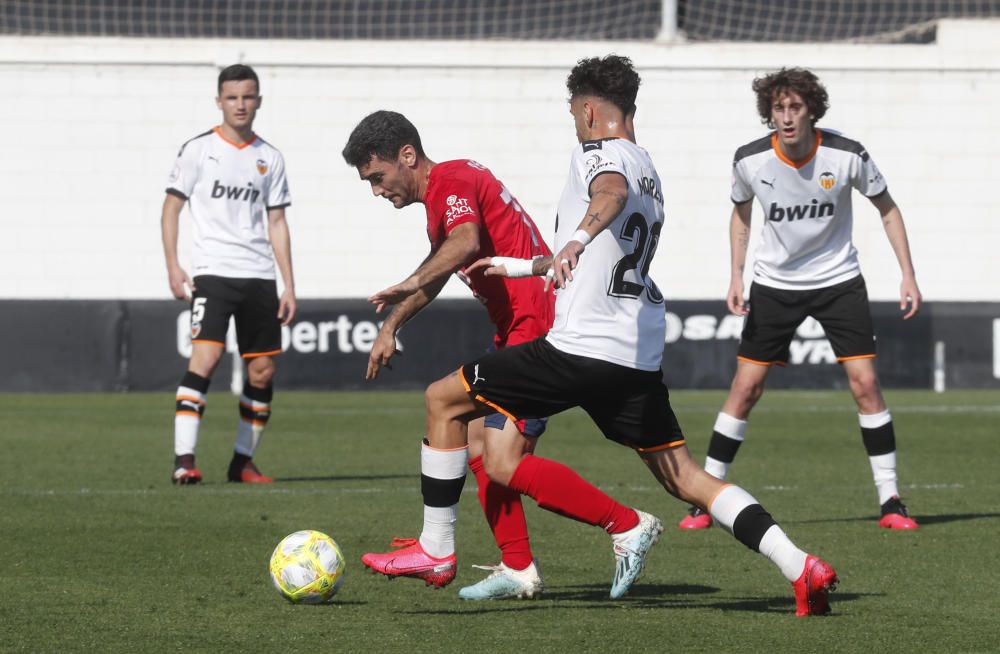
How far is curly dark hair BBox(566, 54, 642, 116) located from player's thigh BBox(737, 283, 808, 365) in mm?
2532

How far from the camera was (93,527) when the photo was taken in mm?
7176

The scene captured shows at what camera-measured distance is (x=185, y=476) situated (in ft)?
29.1

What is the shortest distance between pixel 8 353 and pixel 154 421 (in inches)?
160

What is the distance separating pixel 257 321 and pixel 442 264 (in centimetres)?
413

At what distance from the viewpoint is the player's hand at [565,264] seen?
4.47m

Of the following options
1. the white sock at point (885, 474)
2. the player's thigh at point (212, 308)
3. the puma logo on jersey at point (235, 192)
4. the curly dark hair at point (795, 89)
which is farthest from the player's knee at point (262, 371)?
the white sock at point (885, 474)

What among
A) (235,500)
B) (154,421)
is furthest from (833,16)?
(235,500)

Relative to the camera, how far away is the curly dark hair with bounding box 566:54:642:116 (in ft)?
17.0

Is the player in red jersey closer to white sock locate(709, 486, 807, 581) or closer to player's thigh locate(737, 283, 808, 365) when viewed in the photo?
white sock locate(709, 486, 807, 581)

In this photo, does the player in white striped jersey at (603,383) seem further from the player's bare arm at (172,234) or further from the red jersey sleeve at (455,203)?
the player's bare arm at (172,234)

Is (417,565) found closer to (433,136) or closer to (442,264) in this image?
(442,264)

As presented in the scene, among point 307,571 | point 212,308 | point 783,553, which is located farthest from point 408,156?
point 212,308

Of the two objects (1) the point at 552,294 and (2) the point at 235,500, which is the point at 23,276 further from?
(1) the point at 552,294

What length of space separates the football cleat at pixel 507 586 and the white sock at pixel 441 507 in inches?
9.4
